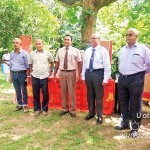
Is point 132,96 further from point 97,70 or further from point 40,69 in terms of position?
point 40,69

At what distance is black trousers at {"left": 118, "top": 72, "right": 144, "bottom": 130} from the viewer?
4.67m

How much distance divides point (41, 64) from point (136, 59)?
217 cm

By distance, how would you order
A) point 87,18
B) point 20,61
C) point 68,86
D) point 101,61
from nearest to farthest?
point 101,61 → point 68,86 → point 20,61 → point 87,18

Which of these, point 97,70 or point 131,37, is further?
point 97,70

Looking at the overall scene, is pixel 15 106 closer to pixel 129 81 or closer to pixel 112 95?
pixel 112 95

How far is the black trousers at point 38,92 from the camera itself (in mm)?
6027

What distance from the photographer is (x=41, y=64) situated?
5.95 metres

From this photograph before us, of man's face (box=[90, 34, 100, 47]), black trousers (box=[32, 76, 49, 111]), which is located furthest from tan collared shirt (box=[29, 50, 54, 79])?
man's face (box=[90, 34, 100, 47])

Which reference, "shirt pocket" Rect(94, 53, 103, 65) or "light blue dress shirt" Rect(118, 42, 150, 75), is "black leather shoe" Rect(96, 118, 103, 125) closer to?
"shirt pocket" Rect(94, 53, 103, 65)

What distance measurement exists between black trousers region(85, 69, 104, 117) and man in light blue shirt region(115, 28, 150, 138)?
56 centimetres

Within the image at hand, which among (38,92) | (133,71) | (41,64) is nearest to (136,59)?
(133,71)

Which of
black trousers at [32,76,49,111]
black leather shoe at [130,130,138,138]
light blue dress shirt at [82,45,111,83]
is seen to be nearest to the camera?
black leather shoe at [130,130,138,138]

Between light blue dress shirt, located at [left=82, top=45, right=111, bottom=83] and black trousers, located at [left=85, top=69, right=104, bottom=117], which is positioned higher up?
light blue dress shirt, located at [left=82, top=45, right=111, bottom=83]

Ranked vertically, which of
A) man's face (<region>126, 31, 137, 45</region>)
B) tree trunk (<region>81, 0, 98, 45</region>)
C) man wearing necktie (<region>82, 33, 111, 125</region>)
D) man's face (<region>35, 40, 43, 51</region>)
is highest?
tree trunk (<region>81, 0, 98, 45</region>)
